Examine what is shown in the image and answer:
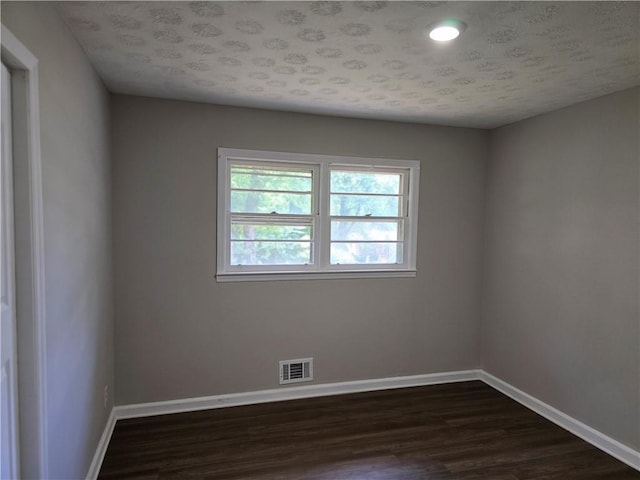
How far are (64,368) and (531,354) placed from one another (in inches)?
128

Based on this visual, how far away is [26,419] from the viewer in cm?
141

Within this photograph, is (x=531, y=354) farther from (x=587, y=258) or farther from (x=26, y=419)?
(x=26, y=419)

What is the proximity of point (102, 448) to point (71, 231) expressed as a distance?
1.46m

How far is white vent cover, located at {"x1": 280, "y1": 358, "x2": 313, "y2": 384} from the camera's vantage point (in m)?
3.22

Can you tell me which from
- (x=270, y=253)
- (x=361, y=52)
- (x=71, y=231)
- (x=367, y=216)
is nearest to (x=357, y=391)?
(x=270, y=253)

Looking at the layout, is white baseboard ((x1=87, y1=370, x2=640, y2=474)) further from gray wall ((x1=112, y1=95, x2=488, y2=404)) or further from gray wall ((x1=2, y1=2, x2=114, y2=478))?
gray wall ((x1=2, y1=2, x2=114, y2=478))

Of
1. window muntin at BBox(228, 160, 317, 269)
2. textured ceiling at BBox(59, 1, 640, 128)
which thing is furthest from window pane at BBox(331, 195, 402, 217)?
textured ceiling at BBox(59, 1, 640, 128)

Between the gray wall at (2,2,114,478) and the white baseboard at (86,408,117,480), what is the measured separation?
6 cm

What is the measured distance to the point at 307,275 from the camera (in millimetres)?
3242

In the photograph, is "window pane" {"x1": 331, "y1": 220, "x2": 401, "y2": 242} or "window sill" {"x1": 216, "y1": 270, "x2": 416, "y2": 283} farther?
"window pane" {"x1": 331, "y1": 220, "x2": 401, "y2": 242}

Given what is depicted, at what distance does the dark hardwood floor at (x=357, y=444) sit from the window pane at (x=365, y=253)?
1.18m

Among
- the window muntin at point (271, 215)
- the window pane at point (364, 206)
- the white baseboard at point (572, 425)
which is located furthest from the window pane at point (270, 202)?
the white baseboard at point (572, 425)

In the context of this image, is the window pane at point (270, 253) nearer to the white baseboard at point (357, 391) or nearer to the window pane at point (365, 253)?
the window pane at point (365, 253)

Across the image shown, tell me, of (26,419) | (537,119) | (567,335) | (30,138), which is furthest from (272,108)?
(567,335)
